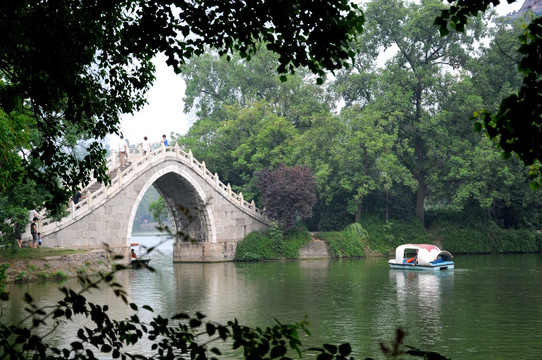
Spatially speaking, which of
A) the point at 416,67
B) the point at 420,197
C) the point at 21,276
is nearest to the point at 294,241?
the point at 420,197

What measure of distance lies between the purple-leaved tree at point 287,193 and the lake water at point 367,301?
566 centimetres

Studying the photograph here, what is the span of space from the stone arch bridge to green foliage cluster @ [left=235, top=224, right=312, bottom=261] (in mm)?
920

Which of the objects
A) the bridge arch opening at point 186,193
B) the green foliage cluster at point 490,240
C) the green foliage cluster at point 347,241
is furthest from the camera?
the green foliage cluster at point 490,240

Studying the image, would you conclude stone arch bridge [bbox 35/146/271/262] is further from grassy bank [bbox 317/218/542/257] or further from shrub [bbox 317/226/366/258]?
grassy bank [bbox 317/218/542/257]

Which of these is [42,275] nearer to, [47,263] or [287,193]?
[47,263]

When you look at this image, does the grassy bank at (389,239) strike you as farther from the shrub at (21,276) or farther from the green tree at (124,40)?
the green tree at (124,40)

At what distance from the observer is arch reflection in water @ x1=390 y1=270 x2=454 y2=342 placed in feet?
53.5

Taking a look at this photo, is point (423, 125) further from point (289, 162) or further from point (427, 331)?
point (427, 331)

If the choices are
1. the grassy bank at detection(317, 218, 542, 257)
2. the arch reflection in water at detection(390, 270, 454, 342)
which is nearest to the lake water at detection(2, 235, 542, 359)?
the arch reflection in water at detection(390, 270, 454, 342)

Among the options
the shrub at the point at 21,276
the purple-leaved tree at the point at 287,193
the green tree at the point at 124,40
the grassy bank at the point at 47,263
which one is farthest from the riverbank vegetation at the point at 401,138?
the green tree at the point at 124,40

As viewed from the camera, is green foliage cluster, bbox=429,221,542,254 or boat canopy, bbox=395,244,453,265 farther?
green foliage cluster, bbox=429,221,542,254

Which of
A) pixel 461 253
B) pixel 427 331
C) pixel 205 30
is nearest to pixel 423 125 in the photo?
pixel 461 253

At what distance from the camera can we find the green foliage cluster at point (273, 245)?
3912cm

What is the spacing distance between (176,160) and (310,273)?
1165 centimetres
